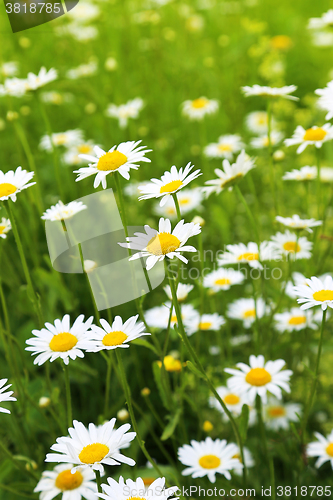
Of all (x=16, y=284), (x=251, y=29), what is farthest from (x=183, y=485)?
(x=251, y=29)

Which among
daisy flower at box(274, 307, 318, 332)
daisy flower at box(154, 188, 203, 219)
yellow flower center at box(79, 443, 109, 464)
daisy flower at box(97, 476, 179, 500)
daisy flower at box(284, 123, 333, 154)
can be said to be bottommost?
daisy flower at box(97, 476, 179, 500)

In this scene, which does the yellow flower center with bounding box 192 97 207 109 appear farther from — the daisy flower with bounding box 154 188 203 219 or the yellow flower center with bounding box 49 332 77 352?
the yellow flower center with bounding box 49 332 77 352

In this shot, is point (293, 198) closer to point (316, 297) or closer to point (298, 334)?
point (298, 334)

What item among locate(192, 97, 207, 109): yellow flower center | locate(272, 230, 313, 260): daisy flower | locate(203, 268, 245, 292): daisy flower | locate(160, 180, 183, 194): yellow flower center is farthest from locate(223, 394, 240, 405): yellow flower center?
locate(192, 97, 207, 109): yellow flower center

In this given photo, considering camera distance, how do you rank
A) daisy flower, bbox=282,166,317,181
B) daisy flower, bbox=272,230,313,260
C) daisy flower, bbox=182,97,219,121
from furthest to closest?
daisy flower, bbox=182,97,219,121, daisy flower, bbox=282,166,317,181, daisy flower, bbox=272,230,313,260

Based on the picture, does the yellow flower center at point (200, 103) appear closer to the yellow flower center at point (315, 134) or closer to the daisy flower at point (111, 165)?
the yellow flower center at point (315, 134)

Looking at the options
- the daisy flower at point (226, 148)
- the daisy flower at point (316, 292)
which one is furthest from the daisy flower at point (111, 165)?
the daisy flower at point (226, 148)

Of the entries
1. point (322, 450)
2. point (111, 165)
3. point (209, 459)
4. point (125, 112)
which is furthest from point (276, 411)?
point (125, 112)
